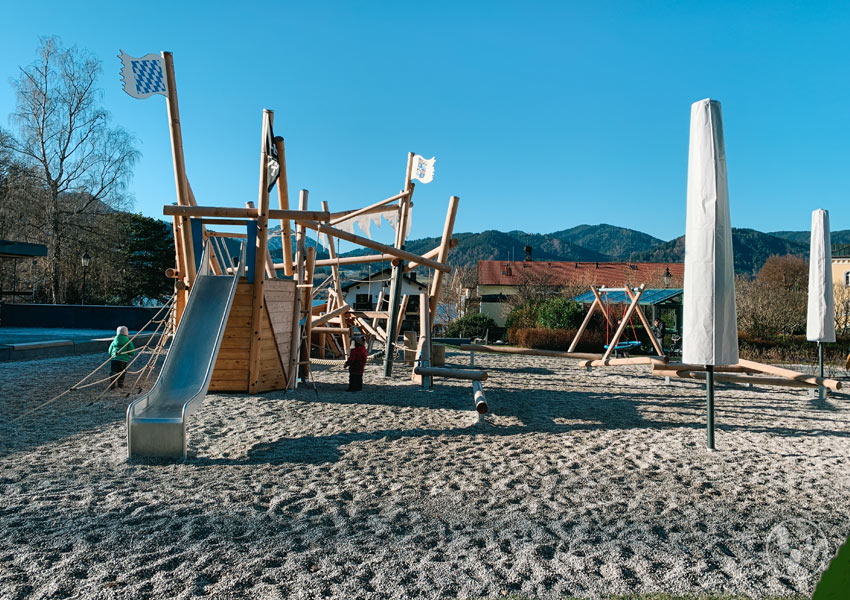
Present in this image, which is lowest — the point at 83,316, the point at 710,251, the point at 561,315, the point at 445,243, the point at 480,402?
the point at 480,402

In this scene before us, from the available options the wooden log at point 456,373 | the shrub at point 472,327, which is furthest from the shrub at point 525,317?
the wooden log at point 456,373

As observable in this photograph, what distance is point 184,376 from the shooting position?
7.31 metres

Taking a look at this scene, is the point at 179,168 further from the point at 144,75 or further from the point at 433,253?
the point at 433,253

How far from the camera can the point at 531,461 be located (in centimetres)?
613

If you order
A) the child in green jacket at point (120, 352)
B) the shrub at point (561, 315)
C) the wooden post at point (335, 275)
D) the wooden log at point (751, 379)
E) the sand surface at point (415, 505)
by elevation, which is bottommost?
the sand surface at point (415, 505)

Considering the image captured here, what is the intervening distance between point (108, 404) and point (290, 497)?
17.3 ft

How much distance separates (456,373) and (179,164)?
5.47m

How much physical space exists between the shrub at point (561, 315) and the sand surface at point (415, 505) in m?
14.4

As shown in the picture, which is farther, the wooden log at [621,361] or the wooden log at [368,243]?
the wooden log at [621,361]

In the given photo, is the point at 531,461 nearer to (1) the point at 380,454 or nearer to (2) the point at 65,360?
(1) the point at 380,454

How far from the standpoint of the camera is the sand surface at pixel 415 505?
3463mm

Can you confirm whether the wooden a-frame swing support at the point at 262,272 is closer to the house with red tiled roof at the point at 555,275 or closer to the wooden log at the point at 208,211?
the wooden log at the point at 208,211

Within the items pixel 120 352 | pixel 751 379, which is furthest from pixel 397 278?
pixel 751 379

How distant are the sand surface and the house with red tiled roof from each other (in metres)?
35.7
